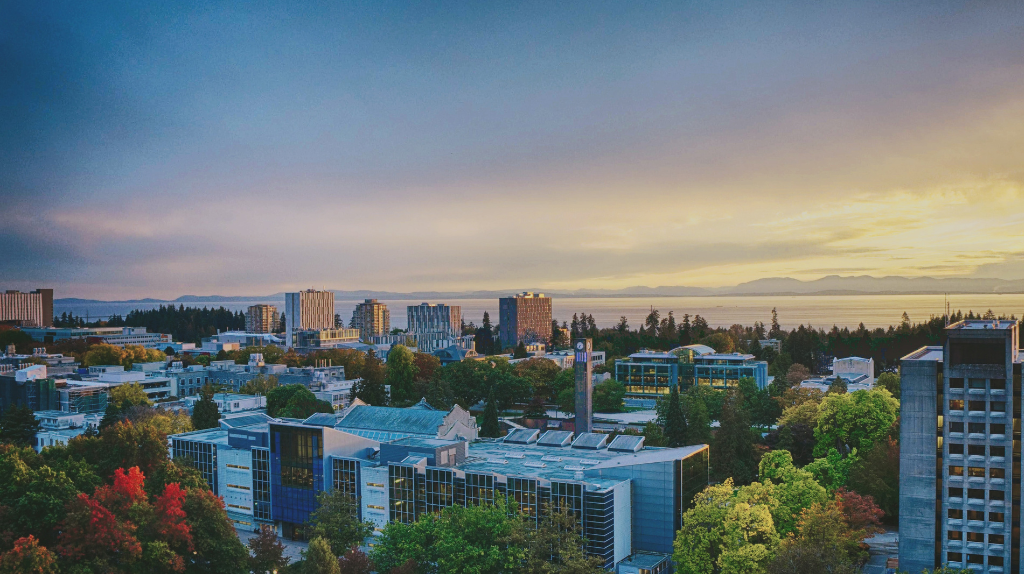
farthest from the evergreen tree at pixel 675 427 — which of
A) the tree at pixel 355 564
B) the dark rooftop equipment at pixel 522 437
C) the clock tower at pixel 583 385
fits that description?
the tree at pixel 355 564

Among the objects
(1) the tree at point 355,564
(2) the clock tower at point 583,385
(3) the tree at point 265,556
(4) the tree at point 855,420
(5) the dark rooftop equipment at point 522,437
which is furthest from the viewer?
(2) the clock tower at point 583,385

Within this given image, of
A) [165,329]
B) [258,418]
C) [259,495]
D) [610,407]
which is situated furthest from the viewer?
[165,329]

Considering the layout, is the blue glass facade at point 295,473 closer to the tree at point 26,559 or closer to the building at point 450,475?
the building at point 450,475

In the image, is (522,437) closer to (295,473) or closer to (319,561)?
(295,473)

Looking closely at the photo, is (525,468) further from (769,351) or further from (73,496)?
(769,351)

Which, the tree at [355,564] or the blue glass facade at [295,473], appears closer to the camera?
the tree at [355,564]

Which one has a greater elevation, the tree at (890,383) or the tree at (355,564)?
the tree at (890,383)

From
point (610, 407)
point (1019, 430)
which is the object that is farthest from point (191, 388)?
point (1019, 430)
